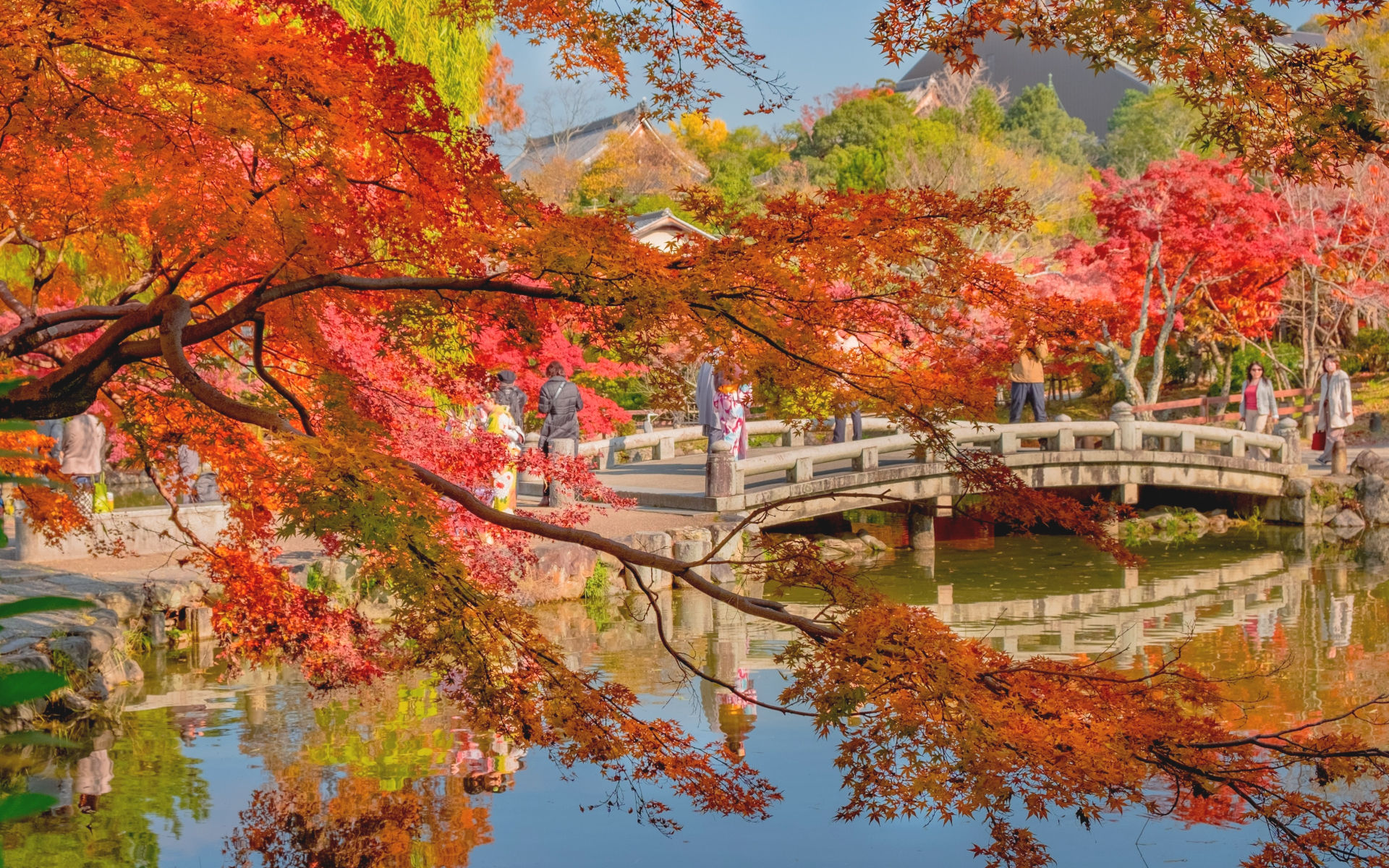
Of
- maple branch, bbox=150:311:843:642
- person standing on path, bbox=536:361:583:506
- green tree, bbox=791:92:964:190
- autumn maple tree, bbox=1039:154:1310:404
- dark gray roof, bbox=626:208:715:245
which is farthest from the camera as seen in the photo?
green tree, bbox=791:92:964:190

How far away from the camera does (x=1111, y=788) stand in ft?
11.4

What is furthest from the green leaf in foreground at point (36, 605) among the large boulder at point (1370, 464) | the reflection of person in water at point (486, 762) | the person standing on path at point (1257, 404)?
the person standing on path at point (1257, 404)

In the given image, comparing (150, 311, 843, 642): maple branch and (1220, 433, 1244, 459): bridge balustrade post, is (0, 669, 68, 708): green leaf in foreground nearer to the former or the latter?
(150, 311, 843, 642): maple branch

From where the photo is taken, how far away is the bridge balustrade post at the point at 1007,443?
13523 mm

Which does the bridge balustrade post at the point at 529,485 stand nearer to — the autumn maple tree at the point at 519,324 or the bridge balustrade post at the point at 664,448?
the bridge balustrade post at the point at 664,448

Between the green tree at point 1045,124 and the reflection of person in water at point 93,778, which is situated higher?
the green tree at point 1045,124

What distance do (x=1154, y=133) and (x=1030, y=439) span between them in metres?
18.0

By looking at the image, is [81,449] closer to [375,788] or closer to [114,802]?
[114,802]

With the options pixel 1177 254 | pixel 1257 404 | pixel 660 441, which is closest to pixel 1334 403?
pixel 1257 404

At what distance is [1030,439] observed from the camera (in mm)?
14680

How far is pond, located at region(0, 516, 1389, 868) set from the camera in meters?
5.32

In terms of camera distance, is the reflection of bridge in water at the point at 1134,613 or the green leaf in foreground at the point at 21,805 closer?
the green leaf in foreground at the point at 21,805

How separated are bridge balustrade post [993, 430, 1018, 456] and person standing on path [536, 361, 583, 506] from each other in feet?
15.9

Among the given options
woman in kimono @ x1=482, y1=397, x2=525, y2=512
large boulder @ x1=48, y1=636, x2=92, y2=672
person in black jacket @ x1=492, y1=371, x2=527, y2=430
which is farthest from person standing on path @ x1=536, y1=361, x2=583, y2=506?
large boulder @ x1=48, y1=636, x2=92, y2=672
